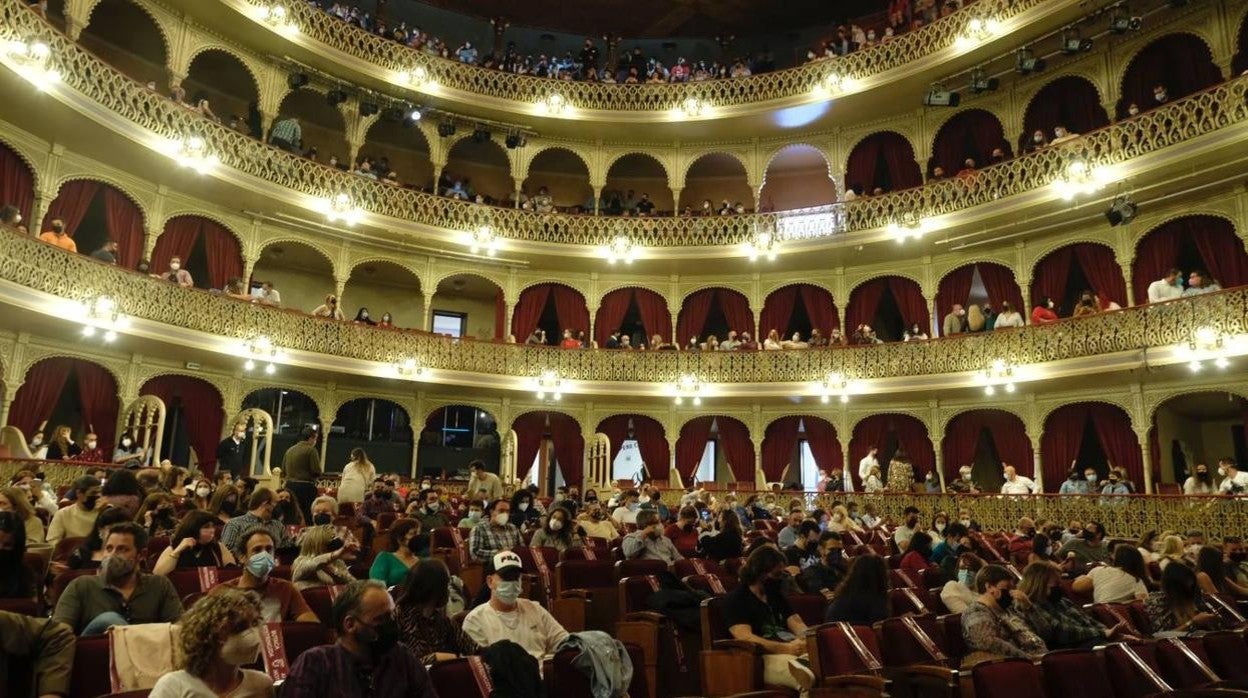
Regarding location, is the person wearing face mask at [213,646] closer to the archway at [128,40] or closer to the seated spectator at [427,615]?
the seated spectator at [427,615]

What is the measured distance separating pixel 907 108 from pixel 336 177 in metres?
12.8

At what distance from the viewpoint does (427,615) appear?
13.6ft

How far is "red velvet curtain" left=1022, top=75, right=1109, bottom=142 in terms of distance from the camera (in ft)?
56.9

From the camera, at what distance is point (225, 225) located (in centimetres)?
1711

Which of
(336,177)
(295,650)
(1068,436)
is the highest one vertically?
(336,177)

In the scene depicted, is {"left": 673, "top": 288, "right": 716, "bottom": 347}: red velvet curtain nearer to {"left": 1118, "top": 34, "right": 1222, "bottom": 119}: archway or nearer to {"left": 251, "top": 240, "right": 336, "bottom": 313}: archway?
{"left": 251, "top": 240, "right": 336, "bottom": 313}: archway

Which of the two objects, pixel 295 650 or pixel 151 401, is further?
pixel 151 401

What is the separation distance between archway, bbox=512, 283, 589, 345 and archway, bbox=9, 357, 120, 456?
349 inches

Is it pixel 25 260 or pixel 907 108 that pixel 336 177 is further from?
pixel 907 108

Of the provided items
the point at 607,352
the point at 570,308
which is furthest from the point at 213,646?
the point at 570,308

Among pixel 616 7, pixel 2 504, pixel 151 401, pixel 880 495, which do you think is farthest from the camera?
pixel 616 7

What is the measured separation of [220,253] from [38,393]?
14.0 ft

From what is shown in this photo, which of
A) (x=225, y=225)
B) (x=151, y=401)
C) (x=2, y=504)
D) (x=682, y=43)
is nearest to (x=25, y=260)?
(x=151, y=401)

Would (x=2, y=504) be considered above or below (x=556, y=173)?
below
